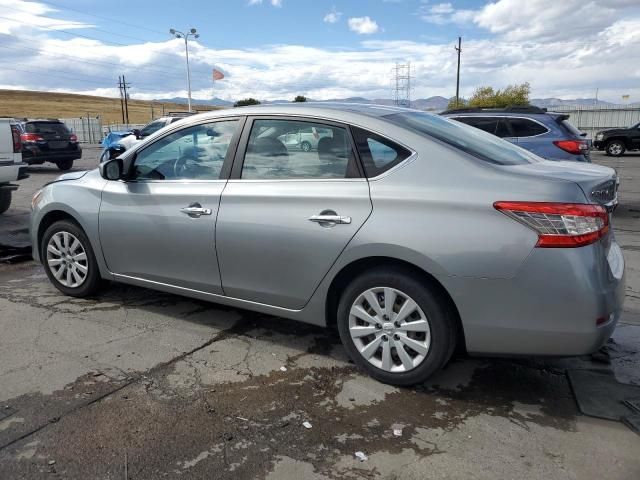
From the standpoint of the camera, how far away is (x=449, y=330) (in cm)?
322

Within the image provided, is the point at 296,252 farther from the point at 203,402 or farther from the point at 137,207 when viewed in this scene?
the point at 137,207

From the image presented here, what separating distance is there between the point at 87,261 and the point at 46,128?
15400 millimetres

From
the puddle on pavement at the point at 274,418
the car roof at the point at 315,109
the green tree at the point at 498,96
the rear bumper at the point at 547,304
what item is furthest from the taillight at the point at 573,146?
the green tree at the point at 498,96

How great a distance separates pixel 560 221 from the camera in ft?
9.52

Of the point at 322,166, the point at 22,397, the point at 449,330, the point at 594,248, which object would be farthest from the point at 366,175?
the point at 22,397

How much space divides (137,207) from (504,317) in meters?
2.87

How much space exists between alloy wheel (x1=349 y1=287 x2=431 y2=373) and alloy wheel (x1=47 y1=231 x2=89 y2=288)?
2.68 m

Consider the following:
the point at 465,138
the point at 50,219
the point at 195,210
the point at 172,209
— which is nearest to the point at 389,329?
the point at 465,138

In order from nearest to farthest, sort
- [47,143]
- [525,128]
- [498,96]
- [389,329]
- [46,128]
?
[389,329] → [525,128] → [47,143] → [46,128] → [498,96]

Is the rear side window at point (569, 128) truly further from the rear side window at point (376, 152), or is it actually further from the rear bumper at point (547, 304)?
the rear side window at point (376, 152)

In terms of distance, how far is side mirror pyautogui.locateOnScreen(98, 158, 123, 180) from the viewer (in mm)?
4453

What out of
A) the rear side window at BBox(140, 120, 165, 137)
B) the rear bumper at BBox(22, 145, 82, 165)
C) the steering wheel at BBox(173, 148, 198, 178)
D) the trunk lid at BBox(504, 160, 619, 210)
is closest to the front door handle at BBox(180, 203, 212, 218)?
the steering wheel at BBox(173, 148, 198, 178)

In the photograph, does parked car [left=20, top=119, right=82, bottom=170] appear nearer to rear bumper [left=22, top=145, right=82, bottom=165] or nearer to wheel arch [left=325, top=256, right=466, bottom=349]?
rear bumper [left=22, top=145, right=82, bottom=165]

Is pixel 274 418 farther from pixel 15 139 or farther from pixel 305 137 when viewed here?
pixel 15 139
